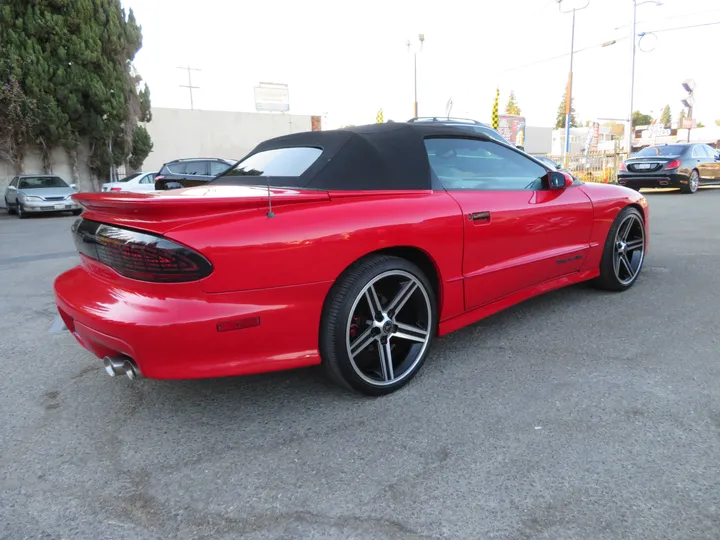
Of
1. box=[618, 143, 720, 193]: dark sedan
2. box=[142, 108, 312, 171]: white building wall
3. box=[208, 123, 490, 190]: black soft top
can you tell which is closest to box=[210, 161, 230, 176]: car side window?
box=[208, 123, 490, 190]: black soft top

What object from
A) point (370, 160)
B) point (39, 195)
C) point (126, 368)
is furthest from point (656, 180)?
point (39, 195)

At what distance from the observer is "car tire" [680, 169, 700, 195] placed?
47.2 feet

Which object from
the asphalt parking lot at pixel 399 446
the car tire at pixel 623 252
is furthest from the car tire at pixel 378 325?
the car tire at pixel 623 252

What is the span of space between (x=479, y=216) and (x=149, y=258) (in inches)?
73.3

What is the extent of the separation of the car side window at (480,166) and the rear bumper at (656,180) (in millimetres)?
12492

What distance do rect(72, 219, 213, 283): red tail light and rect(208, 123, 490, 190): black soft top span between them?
0.90m

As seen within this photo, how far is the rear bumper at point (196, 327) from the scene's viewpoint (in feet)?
6.95

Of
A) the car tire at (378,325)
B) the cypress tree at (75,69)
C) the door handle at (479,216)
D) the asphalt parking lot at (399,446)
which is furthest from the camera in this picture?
the cypress tree at (75,69)

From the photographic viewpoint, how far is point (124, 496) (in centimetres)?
196

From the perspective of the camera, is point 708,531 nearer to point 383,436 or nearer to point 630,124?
point 383,436

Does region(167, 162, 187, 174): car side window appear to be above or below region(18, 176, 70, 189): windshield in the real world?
above

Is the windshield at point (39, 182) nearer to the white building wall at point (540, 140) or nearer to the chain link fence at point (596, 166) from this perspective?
the chain link fence at point (596, 166)

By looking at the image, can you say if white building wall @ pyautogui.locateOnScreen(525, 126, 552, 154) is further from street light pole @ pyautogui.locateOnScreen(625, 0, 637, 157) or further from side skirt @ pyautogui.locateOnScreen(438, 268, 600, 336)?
side skirt @ pyautogui.locateOnScreen(438, 268, 600, 336)

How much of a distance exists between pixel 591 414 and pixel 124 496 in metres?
2.07
